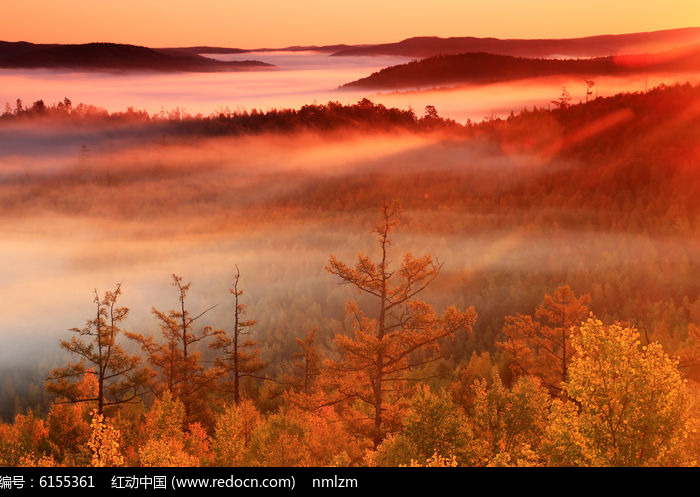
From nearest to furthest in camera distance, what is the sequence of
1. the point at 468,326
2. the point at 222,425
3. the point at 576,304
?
the point at 468,326 < the point at 222,425 < the point at 576,304

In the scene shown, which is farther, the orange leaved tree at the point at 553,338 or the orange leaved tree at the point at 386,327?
the orange leaved tree at the point at 553,338

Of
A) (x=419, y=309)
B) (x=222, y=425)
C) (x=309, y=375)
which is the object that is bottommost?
(x=309, y=375)

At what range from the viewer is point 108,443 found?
2334 cm

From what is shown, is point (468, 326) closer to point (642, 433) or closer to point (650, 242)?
point (642, 433)

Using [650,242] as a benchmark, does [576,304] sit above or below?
above

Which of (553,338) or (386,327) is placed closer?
(386,327)

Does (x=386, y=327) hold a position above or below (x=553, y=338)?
above

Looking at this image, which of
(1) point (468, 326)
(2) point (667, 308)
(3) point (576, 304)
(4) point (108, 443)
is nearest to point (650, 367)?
(1) point (468, 326)

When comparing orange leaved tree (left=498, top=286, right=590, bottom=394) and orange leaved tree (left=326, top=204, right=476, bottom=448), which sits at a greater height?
orange leaved tree (left=326, top=204, right=476, bottom=448)

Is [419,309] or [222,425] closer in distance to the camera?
[419,309]

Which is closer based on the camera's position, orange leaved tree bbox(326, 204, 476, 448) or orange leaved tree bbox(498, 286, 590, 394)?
orange leaved tree bbox(326, 204, 476, 448)

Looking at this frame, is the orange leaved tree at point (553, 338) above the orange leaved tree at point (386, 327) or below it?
below
